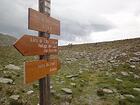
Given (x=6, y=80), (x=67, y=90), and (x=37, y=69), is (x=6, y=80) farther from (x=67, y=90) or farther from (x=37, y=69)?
(x=37, y=69)

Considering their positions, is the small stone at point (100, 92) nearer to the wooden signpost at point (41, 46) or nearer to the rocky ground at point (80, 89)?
the rocky ground at point (80, 89)

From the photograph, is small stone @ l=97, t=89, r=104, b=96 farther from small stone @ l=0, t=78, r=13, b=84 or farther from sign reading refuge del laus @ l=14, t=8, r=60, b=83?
sign reading refuge del laus @ l=14, t=8, r=60, b=83

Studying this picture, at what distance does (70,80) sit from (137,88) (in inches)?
165

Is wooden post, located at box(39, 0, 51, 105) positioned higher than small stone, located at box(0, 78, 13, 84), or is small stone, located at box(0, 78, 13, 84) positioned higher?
wooden post, located at box(39, 0, 51, 105)

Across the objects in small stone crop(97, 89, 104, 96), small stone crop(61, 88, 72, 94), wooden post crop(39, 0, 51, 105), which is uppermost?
wooden post crop(39, 0, 51, 105)

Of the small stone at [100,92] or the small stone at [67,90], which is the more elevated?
the small stone at [67,90]

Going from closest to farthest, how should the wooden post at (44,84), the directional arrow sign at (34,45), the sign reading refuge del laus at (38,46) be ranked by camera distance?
1. the directional arrow sign at (34,45)
2. the sign reading refuge del laus at (38,46)
3. the wooden post at (44,84)

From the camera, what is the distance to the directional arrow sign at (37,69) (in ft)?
22.7

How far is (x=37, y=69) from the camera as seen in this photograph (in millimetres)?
7555

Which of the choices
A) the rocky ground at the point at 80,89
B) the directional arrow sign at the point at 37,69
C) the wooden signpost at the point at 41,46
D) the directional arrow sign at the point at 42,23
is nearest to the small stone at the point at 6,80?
the rocky ground at the point at 80,89

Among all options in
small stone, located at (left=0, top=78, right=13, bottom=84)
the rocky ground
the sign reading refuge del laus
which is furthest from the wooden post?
small stone, located at (left=0, top=78, right=13, bottom=84)

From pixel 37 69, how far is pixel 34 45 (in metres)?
0.70

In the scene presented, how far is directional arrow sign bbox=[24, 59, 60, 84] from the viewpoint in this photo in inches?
273

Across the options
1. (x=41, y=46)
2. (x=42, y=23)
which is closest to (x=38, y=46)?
(x=41, y=46)
